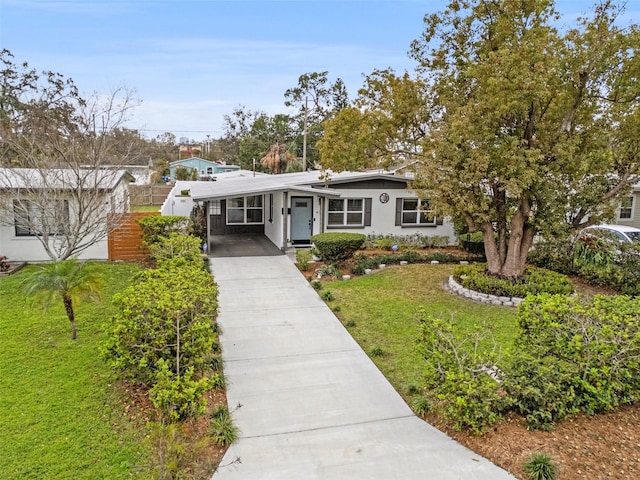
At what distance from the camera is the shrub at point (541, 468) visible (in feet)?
13.4

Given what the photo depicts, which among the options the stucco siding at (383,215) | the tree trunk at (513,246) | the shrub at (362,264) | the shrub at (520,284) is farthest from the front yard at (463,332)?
the stucco siding at (383,215)

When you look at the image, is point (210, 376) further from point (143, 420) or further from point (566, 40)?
point (566, 40)

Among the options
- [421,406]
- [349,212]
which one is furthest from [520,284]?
[349,212]

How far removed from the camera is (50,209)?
11.5 m

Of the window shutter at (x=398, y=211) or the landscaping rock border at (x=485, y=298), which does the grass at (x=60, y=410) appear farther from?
the window shutter at (x=398, y=211)

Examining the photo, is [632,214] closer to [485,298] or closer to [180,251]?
[485,298]

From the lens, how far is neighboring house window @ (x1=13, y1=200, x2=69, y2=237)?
36.8 feet

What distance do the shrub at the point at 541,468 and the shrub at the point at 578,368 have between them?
23.7 inches

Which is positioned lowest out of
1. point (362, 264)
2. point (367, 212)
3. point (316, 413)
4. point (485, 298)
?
point (316, 413)

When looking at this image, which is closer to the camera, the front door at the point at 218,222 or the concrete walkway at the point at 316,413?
the concrete walkway at the point at 316,413

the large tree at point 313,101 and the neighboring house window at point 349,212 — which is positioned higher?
the large tree at point 313,101

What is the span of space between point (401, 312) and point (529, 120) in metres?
5.02

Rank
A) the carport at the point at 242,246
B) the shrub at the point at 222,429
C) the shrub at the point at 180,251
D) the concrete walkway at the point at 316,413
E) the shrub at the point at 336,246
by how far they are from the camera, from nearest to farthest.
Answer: the concrete walkway at the point at 316,413 → the shrub at the point at 222,429 → the shrub at the point at 180,251 → the shrub at the point at 336,246 → the carport at the point at 242,246

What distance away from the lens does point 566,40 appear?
9.16m
